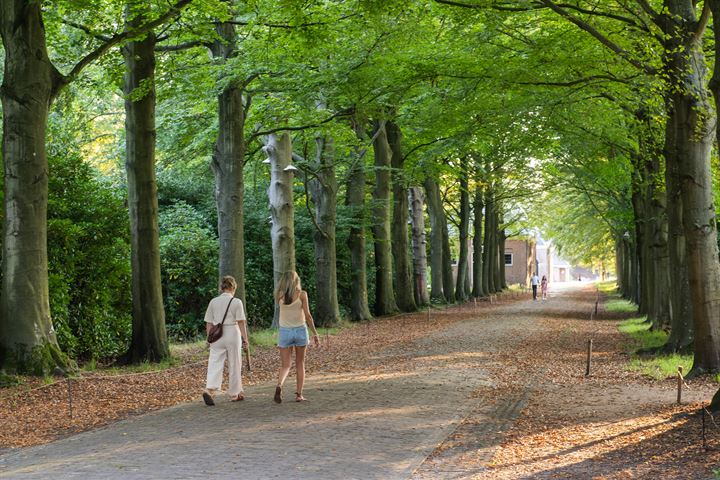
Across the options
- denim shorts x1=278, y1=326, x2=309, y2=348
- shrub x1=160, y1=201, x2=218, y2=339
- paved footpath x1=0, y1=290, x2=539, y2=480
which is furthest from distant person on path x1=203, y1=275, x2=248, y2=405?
shrub x1=160, y1=201, x2=218, y2=339

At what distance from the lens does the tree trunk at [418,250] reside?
Answer: 129 ft

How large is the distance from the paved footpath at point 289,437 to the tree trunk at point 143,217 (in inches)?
139

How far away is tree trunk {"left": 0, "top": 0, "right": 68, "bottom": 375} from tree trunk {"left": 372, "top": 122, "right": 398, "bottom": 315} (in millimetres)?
19061

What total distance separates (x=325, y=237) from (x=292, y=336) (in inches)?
636

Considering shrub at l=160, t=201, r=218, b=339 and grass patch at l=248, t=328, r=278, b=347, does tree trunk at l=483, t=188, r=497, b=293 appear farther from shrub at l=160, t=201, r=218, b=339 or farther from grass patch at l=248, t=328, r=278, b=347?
grass patch at l=248, t=328, r=278, b=347

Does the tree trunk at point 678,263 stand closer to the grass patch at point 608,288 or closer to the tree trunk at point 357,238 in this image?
the tree trunk at point 357,238

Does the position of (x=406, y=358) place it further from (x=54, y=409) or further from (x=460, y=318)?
(x=460, y=318)

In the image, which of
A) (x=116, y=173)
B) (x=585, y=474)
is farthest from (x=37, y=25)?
(x=116, y=173)

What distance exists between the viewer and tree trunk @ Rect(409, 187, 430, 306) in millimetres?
39406

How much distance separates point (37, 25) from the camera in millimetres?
13266

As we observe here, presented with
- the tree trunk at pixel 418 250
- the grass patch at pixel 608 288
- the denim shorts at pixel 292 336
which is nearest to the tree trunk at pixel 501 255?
the grass patch at pixel 608 288

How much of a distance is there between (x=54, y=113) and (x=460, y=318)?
16289 mm

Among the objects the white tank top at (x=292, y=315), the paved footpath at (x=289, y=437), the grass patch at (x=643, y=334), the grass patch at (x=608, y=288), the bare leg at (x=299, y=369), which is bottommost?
the grass patch at (x=608, y=288)

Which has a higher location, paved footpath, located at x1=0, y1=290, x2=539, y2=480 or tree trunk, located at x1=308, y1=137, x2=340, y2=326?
tree trunk, located at x1=308, y1=137, x2=340, y2=326
